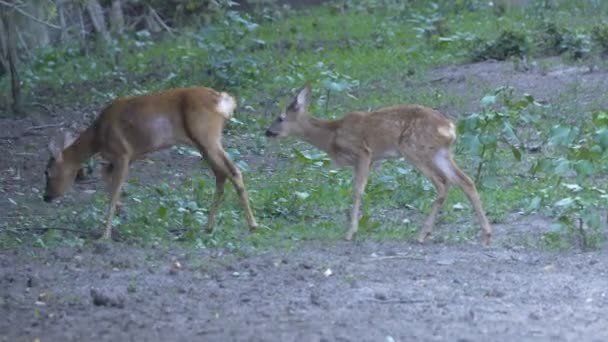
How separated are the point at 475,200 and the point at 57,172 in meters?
3.56

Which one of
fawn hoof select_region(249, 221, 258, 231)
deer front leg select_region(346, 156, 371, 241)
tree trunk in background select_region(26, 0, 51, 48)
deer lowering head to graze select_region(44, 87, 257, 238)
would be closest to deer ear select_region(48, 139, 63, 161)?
deer lowering head to graze select_region(44, 87, 257, 238)

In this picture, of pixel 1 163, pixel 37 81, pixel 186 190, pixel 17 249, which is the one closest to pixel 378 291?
pixel 17 249

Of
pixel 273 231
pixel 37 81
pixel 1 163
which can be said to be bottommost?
pixel 37 81

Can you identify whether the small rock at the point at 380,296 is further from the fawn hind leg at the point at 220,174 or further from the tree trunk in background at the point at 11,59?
the tree trunk in background at the point at 11,59

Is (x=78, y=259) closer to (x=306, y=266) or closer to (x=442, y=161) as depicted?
(x=306, y=266)

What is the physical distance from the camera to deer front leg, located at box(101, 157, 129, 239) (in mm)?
10367

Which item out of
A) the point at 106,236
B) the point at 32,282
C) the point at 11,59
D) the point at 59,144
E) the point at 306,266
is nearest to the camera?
the point at 32,282

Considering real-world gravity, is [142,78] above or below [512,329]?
below

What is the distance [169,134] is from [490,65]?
24.7ft

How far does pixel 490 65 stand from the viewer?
1761 centimetres

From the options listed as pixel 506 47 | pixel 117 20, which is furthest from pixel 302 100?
pixel 117 20

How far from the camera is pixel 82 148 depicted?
11375mm

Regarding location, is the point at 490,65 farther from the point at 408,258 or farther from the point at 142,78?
the point at 408,258

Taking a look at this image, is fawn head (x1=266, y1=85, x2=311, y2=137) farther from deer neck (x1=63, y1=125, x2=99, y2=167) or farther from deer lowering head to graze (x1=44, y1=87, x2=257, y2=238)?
deer neck (x1=63, y1=125, x2=99, y2=167)
